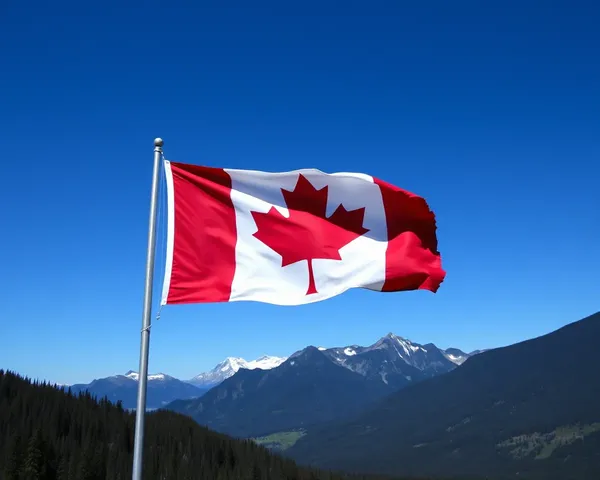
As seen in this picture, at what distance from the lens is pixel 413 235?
19.9 metres

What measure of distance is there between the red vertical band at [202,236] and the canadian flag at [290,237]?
0.09ft

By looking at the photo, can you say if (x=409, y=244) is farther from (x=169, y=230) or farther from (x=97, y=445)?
(x=97, y=445)

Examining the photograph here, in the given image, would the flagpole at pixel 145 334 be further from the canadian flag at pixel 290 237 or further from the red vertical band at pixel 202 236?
the red vertical band at pixel 202 236

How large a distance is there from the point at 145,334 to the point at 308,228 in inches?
253

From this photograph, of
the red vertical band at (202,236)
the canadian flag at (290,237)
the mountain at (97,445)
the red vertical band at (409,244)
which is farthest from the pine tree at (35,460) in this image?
the red vertical band at (409,244)

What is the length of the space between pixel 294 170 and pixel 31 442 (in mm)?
93446

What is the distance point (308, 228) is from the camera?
19.1 metres

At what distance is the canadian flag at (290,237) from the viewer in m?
17.1

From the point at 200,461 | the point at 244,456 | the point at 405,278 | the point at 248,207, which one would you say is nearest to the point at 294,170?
the point at 248,207

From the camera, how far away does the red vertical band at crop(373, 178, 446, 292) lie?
19391 millimetres

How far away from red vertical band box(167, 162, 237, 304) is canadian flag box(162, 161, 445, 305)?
27 mm

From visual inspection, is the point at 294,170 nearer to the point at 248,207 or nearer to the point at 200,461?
the point at 248,207

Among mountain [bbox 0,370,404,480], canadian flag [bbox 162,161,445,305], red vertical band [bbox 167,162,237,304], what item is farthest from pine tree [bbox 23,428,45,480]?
canadian flag [bbox 162,161,445,305]

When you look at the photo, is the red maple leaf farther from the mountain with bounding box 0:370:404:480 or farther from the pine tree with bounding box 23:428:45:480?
the pine tree with bounding box 23:428:45:480
